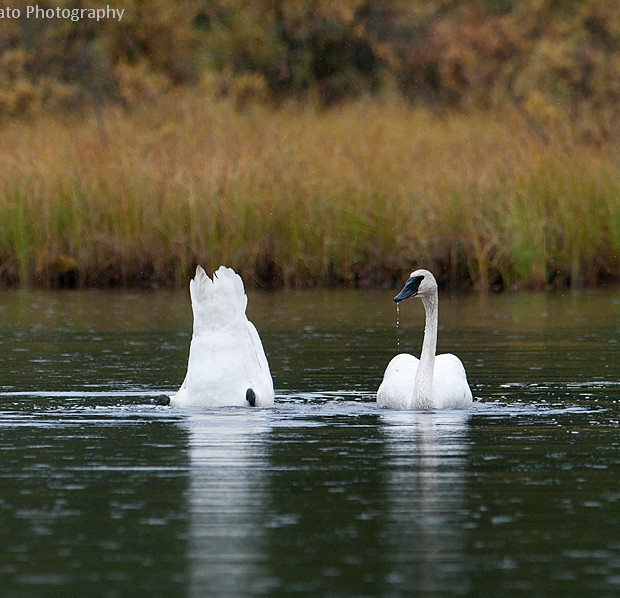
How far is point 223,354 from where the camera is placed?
11070mm

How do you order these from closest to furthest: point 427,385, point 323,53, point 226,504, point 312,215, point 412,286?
point 226,504 → point 427,385 → point 412,286 → point 312,215 → point 323,53

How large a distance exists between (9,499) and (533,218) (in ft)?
43.4

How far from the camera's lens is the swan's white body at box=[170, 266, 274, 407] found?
10.8m

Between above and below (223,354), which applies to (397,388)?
below

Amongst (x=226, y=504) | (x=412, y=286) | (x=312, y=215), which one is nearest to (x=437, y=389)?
(x=412, y=286)

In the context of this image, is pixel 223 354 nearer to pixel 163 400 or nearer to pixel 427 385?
pixel 163 400

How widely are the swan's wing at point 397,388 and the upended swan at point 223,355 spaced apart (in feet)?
2.50

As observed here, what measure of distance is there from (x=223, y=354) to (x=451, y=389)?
1.57 m

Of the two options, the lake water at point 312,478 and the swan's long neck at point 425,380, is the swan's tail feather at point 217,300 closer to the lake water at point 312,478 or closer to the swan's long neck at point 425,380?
the lake water at point 312,478

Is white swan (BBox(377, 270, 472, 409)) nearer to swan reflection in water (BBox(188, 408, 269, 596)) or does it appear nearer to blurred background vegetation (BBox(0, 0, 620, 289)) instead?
swan reflection in water (BBox(188, 408, 269, 596))

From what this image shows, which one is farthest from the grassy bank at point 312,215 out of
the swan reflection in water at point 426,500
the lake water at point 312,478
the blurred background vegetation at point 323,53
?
the swan reflection in water at point 426,500

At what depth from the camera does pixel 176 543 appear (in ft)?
20.7

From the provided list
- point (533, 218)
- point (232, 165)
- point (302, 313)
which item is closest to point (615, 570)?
point (302, 313)

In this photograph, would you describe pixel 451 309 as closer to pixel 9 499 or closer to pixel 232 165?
pixel 232 165
